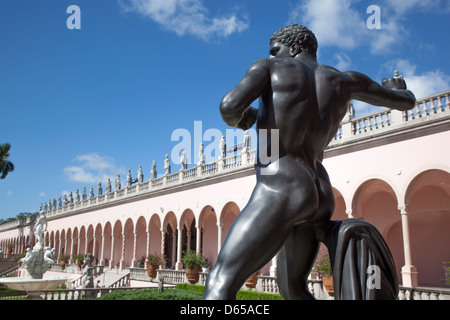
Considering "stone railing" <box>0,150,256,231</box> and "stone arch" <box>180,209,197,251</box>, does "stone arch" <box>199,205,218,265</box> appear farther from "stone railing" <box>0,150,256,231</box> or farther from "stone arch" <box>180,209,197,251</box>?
"stone railing" <box>0,150,256,231</box>

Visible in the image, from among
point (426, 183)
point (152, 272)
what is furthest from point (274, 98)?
point (152, 272)

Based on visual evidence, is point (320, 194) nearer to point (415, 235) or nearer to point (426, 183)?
point (426, 183)

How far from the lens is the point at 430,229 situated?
1727cm

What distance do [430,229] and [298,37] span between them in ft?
56.1

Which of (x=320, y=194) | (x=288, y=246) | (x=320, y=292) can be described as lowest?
(x=320, y=292)

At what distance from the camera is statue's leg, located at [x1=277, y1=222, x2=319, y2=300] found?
262 centimetres

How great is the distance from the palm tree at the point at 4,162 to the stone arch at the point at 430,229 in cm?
4190

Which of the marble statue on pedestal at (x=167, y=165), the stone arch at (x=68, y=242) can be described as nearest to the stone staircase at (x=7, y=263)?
the stone arch at (x=68, y=242)

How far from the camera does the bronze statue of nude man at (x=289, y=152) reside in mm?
2277

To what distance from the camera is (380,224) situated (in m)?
17.9

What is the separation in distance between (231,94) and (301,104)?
452 mm

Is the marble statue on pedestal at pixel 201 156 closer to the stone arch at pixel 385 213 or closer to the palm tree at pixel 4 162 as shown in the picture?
the stone arch at pixel 385 213

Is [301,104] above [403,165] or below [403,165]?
below

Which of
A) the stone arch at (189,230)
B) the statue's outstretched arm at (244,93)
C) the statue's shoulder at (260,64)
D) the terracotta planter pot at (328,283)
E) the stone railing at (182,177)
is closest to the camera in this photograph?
the statue's outstretched arm at (244,93)
